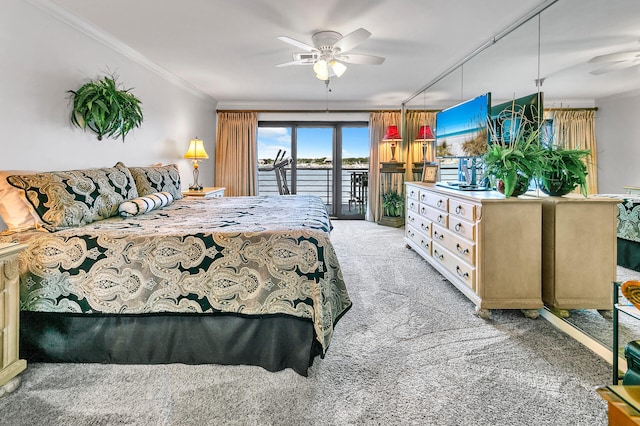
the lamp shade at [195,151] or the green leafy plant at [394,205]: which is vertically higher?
the lamp shade at [195,151]

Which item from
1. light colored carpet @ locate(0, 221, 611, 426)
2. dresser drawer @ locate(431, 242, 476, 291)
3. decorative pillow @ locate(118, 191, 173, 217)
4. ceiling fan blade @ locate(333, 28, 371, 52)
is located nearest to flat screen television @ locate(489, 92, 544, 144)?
dresser drawer @ locate(431, 242, 476, 291)

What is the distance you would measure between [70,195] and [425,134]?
197 inches

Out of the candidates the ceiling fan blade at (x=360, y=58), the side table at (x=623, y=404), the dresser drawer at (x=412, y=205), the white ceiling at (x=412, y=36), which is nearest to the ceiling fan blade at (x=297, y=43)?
the white ceiling at (x=412, y=36)

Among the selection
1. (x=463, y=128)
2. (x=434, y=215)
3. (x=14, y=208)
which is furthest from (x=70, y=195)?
(x=463, y=128)

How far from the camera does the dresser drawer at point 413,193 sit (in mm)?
4242

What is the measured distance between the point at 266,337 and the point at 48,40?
9.36ft

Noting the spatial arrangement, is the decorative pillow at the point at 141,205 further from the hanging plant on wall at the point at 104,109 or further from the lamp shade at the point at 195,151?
the lamp shade at the point at 195,151

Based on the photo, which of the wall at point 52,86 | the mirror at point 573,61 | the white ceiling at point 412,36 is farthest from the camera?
the wall at point 52,86

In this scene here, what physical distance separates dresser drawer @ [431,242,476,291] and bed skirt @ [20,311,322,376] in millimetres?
1467

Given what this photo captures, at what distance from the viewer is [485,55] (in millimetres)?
3674

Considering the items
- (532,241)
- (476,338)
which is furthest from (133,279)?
(532,241)

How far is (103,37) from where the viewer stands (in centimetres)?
335

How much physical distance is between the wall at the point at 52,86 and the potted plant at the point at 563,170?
3.66 meters

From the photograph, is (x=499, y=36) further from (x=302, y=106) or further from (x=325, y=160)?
(x=325, y=160)
